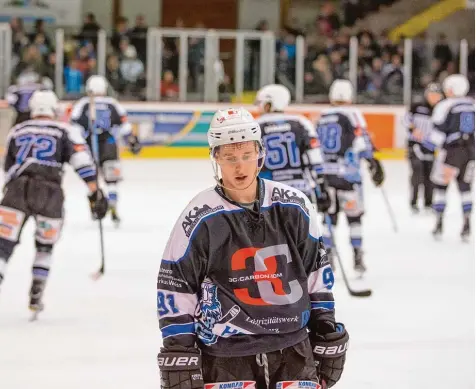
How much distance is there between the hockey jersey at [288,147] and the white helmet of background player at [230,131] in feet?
11.1

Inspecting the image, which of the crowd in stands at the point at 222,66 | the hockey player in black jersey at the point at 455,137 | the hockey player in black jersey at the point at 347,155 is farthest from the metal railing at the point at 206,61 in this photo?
the hockey player in black jersey at the point at 347,155

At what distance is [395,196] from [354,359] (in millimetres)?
7157

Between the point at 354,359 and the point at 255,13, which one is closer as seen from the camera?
the point at 354,359

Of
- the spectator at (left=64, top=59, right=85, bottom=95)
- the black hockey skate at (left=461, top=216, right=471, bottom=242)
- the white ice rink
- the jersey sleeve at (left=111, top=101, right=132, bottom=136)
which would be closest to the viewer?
the white ice rink

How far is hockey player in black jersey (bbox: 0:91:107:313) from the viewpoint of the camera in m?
5.34

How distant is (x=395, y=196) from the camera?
39.0 feet

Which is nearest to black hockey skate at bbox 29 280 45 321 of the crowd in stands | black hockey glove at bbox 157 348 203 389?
black hockey glove at bbox 157 348 203 389

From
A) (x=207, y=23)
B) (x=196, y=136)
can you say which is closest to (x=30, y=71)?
(x=196, y=136)

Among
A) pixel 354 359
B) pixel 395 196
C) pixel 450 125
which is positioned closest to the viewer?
pixel 354 359

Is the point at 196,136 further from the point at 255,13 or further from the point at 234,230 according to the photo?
the point at 234,230

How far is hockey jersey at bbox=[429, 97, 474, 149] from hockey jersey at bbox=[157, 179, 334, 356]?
6.05 m

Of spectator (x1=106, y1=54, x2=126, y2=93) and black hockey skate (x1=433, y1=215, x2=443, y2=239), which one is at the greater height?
spectator (x1=106, y1=54, x2=126, y2=93)

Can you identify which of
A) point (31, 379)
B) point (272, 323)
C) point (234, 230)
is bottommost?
point (31, 379)

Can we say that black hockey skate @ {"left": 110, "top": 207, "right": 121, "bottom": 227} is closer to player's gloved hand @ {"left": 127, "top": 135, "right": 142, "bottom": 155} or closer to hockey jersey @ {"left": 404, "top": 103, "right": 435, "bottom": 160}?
player's gloved hand @ {"left": 127, "top": 135, "right": 142, "bottom": 155}
